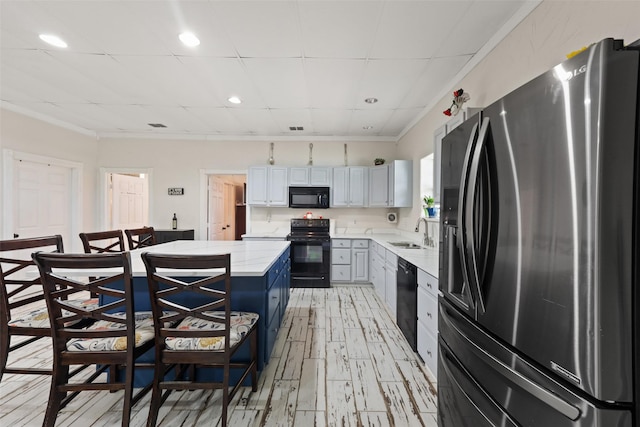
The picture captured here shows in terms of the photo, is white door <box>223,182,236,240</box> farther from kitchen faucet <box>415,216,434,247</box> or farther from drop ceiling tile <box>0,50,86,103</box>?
kitchen faucet <box>415,216,434,247</box>

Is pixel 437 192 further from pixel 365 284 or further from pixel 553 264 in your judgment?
pixel 365 284

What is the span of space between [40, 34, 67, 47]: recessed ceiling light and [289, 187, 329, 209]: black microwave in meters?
3.45

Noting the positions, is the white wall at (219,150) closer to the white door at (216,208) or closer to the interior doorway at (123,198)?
the interior doorway at (123,198)

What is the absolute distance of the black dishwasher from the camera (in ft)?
8.61

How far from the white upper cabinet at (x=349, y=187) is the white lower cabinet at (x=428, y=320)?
2.92 m

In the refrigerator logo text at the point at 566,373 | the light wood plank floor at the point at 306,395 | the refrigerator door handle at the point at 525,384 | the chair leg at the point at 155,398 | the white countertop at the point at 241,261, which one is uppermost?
the white countertop at the point at 241,261

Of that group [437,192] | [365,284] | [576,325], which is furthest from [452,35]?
[365,284]

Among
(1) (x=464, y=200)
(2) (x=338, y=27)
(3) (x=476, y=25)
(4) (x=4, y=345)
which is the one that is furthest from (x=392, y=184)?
(4) (x=4, y=345)

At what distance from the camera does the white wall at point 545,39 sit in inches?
54.9

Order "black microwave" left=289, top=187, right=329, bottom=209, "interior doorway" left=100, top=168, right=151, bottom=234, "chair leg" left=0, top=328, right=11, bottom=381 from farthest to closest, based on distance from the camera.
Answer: "interior doorway" left=100, top=168, right=151, bottom=234, "black microwave" left=289, top=187, right=329, bottom=209, "chair leg" left=0, top=328, right=11, bottom=381

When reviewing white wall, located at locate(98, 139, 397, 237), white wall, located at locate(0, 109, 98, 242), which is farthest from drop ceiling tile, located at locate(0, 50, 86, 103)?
white wall, located at locate(98, 139, 397, 237)

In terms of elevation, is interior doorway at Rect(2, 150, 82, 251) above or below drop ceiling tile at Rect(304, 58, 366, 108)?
below

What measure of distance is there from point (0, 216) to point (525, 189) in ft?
18.9

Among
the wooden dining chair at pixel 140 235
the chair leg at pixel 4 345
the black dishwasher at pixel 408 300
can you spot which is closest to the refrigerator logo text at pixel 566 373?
the black dishwasher at pixel 408 300
